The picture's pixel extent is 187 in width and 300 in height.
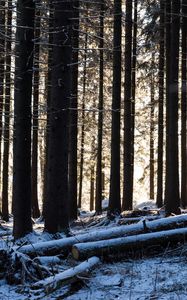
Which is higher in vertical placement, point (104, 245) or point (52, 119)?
point (52, 119)

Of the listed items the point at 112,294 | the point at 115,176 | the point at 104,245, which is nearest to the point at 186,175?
the point at 115,176

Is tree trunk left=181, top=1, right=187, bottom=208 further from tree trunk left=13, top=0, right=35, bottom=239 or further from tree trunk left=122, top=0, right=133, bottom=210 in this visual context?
tree trunk left=13, top=0, right=35, bottom=239

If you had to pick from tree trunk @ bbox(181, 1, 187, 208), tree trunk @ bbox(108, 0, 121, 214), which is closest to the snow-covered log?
tree trunk @ bbox(108, 0, 121, 214)

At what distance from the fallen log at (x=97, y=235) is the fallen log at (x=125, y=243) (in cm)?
36

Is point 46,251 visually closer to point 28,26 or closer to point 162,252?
point 162,252

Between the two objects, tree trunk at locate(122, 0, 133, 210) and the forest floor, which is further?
tree trunk at locate(122, 0, 133, 210)

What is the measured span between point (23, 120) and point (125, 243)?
4430 millimetres

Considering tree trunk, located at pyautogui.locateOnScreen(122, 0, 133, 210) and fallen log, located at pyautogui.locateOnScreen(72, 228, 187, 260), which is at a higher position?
tree trunk, located at pyautogui.locateOnScreen(122, 0, 133, 210)

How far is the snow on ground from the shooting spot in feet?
22.0

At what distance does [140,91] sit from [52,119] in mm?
17055

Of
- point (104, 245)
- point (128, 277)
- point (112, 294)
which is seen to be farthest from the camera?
point (104, 245)

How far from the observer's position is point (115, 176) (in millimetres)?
16531

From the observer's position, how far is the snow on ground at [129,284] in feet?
22.0

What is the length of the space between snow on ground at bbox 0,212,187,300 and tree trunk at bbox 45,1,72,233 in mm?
3299
